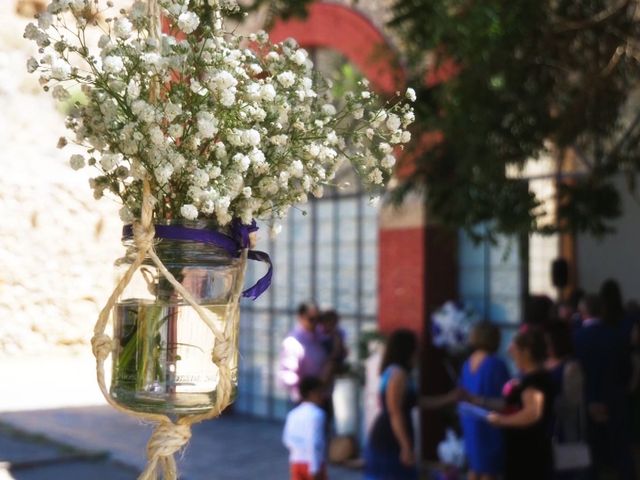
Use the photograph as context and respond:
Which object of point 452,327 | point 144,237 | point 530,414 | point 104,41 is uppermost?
point 104,41

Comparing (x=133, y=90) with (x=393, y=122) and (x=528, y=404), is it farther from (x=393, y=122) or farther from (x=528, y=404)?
(x=528, y=404)

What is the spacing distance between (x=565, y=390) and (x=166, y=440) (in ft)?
15.8

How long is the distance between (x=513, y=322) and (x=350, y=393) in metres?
1.90

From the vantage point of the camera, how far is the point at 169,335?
1.88 metres

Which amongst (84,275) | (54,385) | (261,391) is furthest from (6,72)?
(261,391)

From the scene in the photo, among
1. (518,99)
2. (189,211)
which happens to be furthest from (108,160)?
(518,99)

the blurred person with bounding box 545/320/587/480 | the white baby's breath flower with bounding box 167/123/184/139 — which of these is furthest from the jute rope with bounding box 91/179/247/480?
the blurred person with bounding box 545/320/587/480

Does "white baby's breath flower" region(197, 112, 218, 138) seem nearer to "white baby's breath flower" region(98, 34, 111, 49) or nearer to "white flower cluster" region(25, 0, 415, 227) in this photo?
"white flower cluster" region(25, 0, 415, 227)

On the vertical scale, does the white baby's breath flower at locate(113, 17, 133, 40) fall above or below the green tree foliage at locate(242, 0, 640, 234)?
below

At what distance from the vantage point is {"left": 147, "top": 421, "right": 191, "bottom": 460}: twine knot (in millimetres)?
1881

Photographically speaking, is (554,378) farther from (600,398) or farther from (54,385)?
(54,385)

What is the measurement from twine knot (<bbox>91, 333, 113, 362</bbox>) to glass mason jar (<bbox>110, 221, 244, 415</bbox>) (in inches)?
1.8

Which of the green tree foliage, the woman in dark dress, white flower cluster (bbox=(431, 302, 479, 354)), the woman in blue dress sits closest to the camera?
the woman in dark dress

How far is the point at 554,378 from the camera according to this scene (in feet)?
20.8
